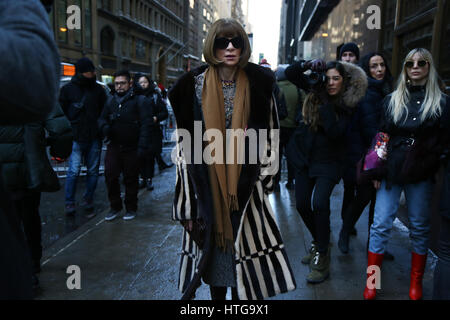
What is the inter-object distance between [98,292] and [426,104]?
327 centimetres

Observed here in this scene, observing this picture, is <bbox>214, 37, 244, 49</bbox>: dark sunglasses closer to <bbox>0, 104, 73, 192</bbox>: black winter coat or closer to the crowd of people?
the crowd of people

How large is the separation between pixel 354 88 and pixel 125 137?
337 cm

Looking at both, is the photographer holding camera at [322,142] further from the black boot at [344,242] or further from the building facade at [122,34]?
the building facade at [122,34]

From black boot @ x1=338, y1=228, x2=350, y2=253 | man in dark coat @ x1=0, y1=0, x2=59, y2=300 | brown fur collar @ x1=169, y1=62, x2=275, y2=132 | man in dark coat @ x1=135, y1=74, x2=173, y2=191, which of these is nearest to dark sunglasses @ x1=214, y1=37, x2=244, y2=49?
brown fur collar @ x1=169, y1=62, x2=275, y2=132

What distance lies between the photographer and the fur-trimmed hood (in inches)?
153

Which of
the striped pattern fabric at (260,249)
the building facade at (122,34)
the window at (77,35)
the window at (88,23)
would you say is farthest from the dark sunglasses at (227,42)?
the window at (88,23)

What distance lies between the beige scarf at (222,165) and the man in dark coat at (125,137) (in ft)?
10.4

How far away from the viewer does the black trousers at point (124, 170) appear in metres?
5.79

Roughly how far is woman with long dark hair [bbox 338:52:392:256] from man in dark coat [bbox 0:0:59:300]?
3868 millimetres

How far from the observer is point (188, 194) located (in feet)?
9.14

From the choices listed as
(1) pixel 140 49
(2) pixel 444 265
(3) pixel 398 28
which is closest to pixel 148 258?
(2) pixel 444 265

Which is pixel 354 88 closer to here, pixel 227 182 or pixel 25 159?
pixel 227 182

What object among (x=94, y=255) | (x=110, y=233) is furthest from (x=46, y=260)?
(x=110, y=233)

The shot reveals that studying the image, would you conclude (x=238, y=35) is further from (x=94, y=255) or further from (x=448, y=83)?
(x=448, y=83)
